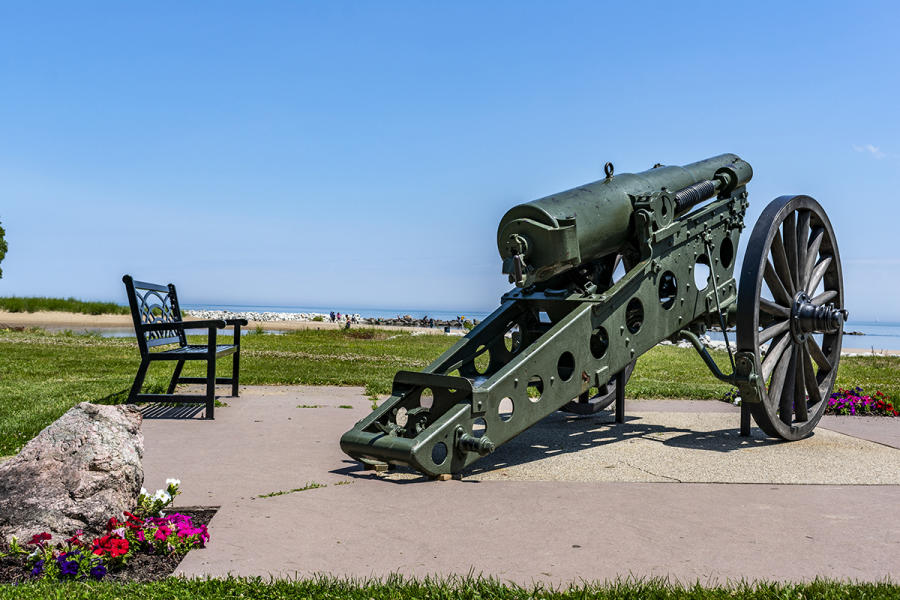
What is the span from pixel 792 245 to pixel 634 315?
1728 mm

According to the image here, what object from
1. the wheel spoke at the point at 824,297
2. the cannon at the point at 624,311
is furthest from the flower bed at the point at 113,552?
the wheel spoke at the point at 824,297

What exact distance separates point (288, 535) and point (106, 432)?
102cm

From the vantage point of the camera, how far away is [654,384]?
1102 centimetres

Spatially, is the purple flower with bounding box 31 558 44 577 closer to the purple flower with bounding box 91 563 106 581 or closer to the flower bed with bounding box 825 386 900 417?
the purple flower with bounding box 91 563 106 581

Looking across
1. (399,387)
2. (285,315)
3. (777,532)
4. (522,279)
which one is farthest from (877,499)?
(285,315)

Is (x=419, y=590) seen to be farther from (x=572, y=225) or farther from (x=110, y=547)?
(x=572, y=225)

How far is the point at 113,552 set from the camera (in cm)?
319

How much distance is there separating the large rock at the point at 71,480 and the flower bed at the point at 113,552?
0.08 m

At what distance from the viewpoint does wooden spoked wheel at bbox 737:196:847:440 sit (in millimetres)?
6055

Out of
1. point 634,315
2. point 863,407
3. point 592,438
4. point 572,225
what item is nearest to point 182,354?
point 592,438

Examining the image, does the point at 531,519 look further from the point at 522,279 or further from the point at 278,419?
the point at 278,419

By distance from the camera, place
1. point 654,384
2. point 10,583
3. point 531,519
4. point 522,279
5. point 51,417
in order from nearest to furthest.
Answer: point 10,583, point 531,519, point 522,279, point 51,417, point 654,384

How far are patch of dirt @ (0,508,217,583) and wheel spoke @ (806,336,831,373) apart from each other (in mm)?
5833

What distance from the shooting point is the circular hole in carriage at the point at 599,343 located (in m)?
5.78
